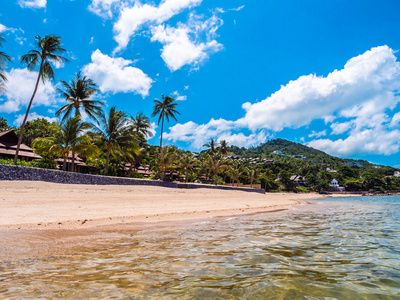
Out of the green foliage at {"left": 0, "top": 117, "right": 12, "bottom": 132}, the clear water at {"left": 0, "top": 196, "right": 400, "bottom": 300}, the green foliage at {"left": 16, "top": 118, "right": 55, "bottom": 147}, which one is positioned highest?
the green foliage at {"left": 0, "top": 117, "right": 12, "bottom": 132}

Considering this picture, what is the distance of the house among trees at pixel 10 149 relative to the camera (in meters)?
30.4

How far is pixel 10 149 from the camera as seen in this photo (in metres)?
31.2

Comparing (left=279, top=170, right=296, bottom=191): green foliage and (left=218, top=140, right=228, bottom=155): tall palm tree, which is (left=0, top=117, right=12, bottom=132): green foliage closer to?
(left=218, top=140, right=228, bottom=155): tall palm tree

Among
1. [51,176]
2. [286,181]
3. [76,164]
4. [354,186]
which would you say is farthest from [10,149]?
[354,186]

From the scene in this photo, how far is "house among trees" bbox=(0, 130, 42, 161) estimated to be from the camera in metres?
30.4

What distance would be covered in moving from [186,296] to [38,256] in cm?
296

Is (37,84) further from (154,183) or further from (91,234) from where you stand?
(91,234)

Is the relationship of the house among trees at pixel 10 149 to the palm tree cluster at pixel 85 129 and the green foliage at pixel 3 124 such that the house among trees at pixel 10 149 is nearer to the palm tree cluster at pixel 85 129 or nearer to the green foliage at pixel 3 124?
the palm tree cluster at pixel 85 129

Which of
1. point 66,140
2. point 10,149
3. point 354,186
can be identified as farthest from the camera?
point 354,186

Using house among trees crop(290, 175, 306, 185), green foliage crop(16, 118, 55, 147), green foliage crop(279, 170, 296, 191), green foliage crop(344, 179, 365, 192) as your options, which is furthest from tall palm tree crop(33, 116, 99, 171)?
green foliage crop(344, 179, 365, 192)

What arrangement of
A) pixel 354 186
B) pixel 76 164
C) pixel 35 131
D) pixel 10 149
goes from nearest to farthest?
pixel 10 149
pixel 76 164
pixel 35 131
pixel 354 186

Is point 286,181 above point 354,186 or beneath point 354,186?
above

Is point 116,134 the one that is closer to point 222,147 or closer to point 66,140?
Result: point 66,140

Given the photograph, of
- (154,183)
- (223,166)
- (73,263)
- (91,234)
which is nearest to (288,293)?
(73,263)
